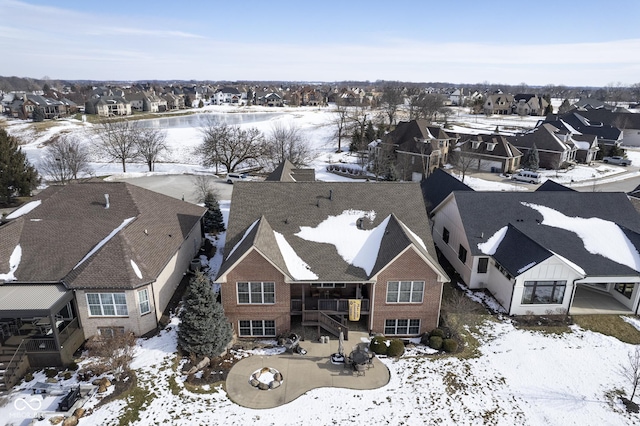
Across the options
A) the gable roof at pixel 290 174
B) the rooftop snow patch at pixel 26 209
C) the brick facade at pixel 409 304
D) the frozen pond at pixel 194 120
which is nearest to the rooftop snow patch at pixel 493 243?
the brick facade at pixel 409 304

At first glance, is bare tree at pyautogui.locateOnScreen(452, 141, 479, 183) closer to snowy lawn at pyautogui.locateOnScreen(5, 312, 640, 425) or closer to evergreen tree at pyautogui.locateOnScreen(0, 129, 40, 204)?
snowy lawn at pyautogui.locateOnScreen(5, 312, 640, 425)

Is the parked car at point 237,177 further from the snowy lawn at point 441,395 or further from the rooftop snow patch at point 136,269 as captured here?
the snowy lawn at point 441,395

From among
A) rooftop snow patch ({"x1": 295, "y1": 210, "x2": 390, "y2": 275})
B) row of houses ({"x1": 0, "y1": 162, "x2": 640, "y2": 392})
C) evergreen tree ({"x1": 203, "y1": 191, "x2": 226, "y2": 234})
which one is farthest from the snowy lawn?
evergreen tree ({"x1": 203, "y1": 191, "x2": 226, "y2": 234})

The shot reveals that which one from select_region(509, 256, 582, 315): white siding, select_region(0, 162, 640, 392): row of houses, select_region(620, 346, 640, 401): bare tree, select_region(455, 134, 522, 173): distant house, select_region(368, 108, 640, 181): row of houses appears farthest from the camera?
select_region(455, 134, 522, 173): distant house

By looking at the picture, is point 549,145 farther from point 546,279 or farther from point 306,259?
point 306,259

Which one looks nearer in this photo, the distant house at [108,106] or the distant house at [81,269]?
the distant house at [81,269]

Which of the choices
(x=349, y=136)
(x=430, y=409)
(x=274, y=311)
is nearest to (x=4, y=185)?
(x=274, y=311)
